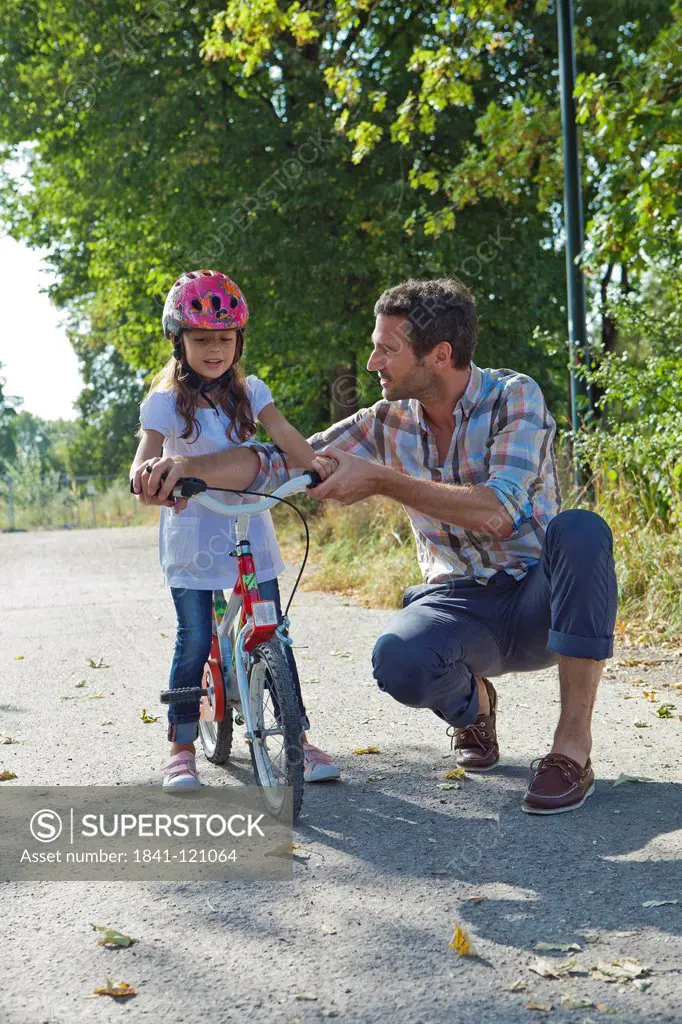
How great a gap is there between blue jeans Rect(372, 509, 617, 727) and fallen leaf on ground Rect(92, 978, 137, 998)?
1.62 meters

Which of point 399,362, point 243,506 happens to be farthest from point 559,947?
point 399,362

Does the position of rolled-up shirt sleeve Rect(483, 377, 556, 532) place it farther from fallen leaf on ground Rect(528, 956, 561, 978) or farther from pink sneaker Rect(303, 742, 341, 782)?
fallen leaf on ground Rect(528, 956, 561, 978)

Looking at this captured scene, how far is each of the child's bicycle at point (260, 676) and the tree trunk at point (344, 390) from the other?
46.0 ft

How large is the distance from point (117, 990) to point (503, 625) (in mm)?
2048

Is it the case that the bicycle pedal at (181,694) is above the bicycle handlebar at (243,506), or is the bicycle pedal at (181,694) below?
below


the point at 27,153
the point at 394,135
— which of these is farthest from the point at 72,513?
the point at 394,135

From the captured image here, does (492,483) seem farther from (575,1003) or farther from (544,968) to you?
(575,1003)

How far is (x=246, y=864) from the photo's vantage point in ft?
11.5

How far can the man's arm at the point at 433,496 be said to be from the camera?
376 cm

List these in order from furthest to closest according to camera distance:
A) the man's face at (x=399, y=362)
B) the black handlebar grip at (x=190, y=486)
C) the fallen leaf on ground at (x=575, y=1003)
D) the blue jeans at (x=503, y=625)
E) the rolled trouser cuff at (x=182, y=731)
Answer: the rolled trouser cuff at (x=182, y=731)
the man's face at (x=399, y=362)
the blue jeans at (x=503, y=625)
the black handlebar grip at (x=190, y=486)
the fallen leaf on ground at (x=575, y=1003)

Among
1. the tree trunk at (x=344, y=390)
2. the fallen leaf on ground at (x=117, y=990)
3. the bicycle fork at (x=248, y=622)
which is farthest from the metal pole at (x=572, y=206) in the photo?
the tree trunk at (x=344, y=390)

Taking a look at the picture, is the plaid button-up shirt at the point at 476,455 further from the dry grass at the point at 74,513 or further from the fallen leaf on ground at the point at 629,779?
the dry grass at the point at 74,513

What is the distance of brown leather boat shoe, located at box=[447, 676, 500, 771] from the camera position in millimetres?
4445

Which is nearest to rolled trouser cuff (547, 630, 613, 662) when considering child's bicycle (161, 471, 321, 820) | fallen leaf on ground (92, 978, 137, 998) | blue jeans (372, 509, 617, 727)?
blue jeans (372, 509, 617, 727)
